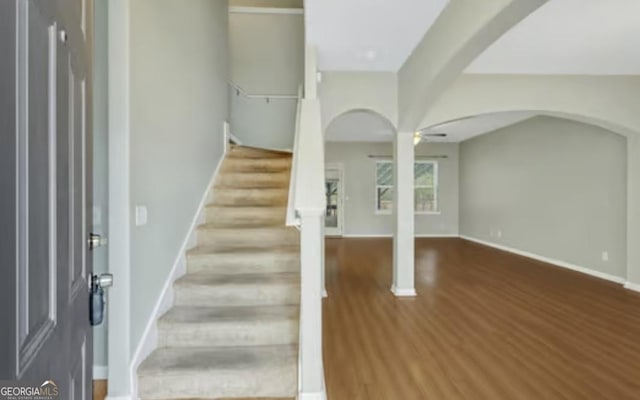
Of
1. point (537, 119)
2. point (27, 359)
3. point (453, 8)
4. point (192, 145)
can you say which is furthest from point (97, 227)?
point (537, 119)

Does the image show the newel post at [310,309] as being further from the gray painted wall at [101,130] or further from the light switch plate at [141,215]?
the gray painted wall at [101,130]

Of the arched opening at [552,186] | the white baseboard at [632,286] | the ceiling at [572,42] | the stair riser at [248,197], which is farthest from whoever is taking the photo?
the arched opening at [552,186]

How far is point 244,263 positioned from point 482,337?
2.22m

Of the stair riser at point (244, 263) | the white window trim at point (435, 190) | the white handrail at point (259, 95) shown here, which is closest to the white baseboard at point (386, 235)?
the white window trim at point (435, 190)

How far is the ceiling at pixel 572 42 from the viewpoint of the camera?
2.97 metres

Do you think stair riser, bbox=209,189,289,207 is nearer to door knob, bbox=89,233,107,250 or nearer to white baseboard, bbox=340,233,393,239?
door knob, bbox=89,233,107,250

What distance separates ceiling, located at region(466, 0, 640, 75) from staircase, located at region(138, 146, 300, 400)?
2.79m

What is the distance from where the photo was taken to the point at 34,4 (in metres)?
Answer: 0.63

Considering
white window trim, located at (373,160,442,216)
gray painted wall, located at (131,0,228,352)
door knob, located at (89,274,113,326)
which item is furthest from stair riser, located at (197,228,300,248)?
white window trim, located at (373,160,442,216)

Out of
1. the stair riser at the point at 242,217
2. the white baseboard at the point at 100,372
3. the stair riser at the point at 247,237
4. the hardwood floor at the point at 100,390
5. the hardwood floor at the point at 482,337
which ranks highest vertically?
the stair riser at the point at 242,217

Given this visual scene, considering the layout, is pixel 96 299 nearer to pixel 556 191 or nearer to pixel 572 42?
pixel 572 42

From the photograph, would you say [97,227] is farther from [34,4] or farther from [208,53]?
[208,53]

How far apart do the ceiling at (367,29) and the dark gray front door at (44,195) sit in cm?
250

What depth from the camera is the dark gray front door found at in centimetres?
52
